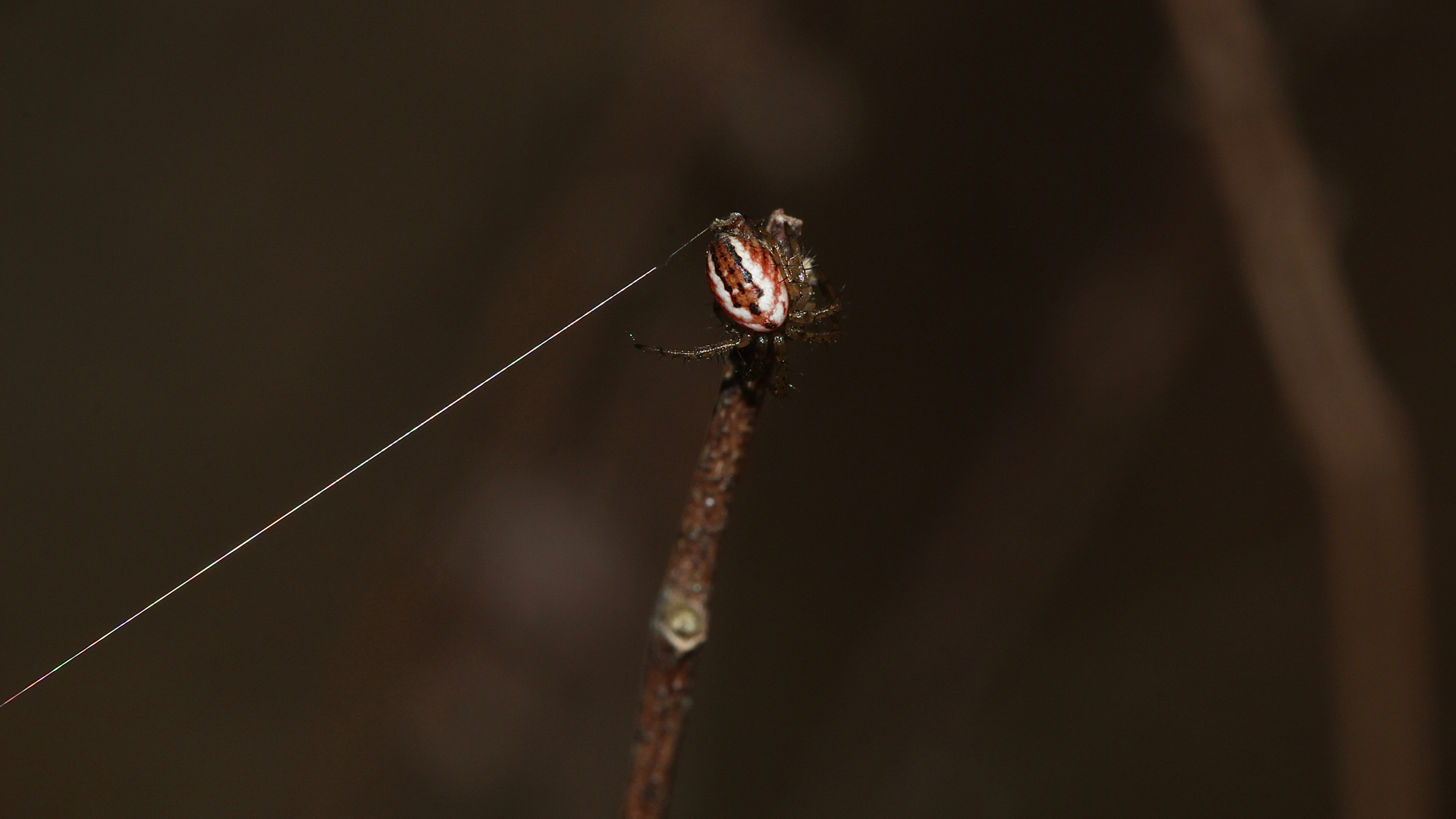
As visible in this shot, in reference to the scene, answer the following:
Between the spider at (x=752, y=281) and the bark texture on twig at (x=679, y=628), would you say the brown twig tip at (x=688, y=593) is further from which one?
the spider at (x=752, y=281)

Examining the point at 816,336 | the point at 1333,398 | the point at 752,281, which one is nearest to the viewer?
the point at 752,281

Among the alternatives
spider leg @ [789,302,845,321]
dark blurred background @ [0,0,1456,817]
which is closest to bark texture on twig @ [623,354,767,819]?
spider leg @ [789,302,845,321]

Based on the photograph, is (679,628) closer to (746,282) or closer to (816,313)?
(746,282)

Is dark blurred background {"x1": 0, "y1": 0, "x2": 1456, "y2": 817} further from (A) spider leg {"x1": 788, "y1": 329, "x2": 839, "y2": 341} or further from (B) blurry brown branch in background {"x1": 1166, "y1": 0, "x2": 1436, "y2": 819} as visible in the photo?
(A) spider leg {"x1": 788, "y1": 329, "x2": 839, "y2": 341}

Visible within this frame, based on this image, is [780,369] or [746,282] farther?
[780,369]

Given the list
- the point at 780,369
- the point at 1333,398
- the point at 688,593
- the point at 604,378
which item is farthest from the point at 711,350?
the point at 1333,398
